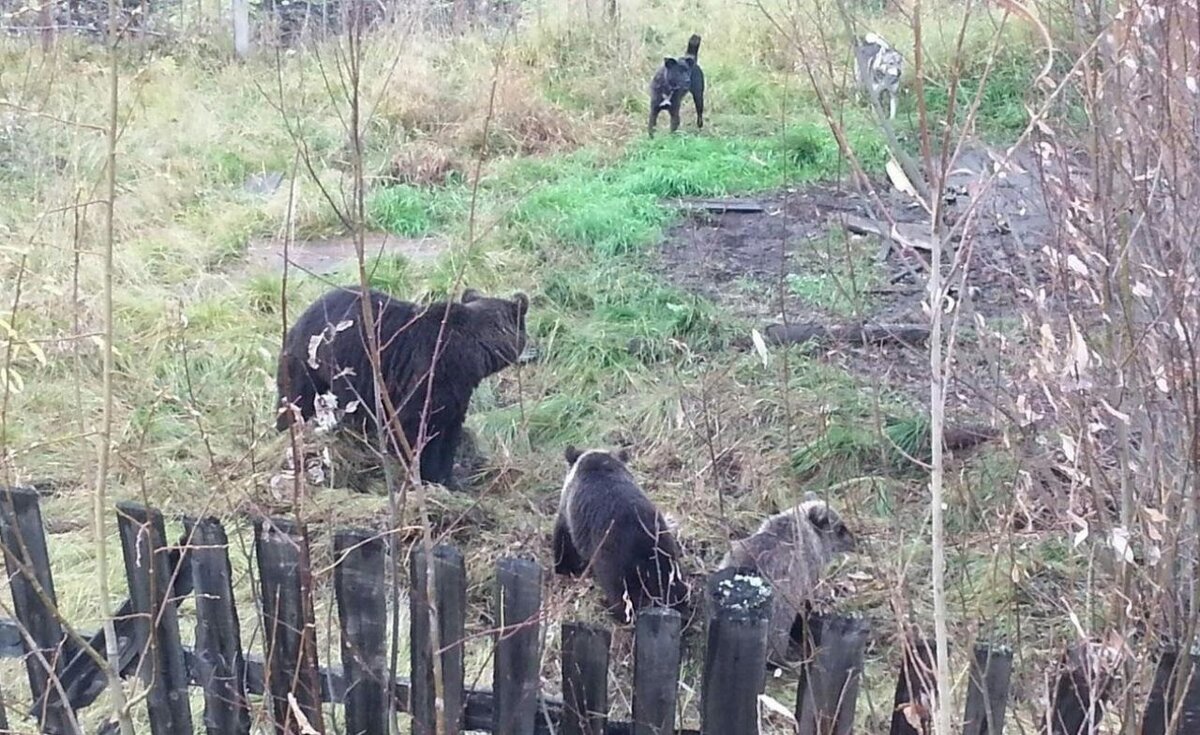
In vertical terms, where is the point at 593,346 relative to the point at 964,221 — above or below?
below

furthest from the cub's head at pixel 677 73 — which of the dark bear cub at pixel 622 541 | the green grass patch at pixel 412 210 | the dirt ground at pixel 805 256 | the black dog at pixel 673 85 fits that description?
the dark bear cub at pixel 622 541

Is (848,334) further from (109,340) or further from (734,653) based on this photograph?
(109,340)

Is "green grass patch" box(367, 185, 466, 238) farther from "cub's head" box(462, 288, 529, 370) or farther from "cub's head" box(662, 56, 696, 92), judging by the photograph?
"cub's head" box(462, 288, 529, 370)

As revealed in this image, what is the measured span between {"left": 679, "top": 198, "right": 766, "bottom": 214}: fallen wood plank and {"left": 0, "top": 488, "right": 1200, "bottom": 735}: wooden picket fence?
6343 millimetres

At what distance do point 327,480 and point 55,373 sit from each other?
2023 millimetres

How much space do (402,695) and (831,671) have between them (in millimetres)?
1110

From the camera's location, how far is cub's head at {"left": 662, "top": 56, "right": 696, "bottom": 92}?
10906mm

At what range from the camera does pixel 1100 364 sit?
3.21 meters

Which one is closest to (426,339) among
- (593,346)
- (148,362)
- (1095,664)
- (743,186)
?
(593,346)

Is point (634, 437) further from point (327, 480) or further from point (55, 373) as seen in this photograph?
point (55, 373)

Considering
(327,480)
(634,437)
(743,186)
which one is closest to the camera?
(327,480)

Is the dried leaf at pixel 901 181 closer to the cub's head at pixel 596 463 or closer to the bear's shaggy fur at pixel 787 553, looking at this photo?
the bear's shaggy fur at pixel 787 553

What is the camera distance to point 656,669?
2.80 m

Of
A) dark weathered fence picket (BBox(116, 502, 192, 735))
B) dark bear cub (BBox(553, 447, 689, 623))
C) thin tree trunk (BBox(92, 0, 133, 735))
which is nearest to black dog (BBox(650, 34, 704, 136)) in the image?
dark bear cub (BBox(553, 447, 689, 623))
